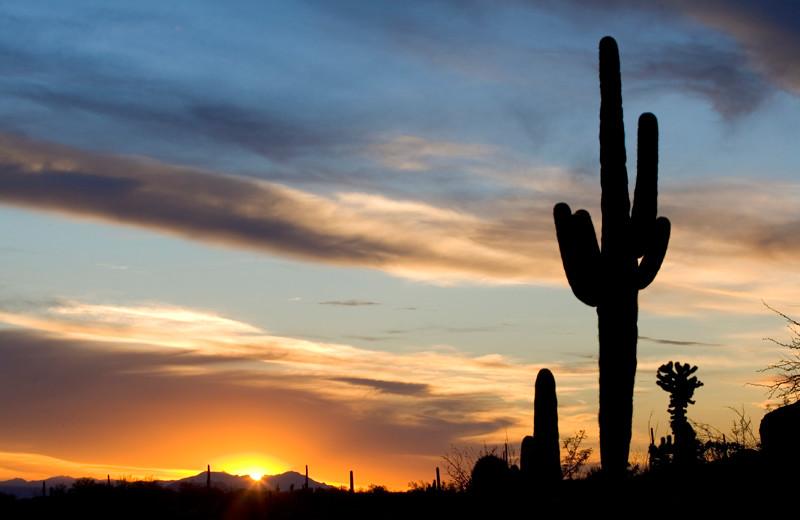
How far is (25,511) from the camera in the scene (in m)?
25.8

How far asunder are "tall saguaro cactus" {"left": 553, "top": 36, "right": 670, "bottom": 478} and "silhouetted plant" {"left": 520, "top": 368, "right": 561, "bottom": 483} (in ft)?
13.4

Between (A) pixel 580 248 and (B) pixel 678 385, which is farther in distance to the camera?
(B) pixel 678 385

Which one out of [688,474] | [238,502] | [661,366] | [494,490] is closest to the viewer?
[688,474]

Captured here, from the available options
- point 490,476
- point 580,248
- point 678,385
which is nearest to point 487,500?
point 490,476

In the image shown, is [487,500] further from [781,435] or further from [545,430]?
[781,435]

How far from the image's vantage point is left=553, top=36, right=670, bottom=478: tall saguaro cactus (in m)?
17.2

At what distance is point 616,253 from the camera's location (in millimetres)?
17594

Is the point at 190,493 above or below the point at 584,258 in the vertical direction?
below

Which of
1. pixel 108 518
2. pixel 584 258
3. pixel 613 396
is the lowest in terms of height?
pixel 108 518

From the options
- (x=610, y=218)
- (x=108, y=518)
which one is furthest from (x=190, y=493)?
(x=610, y=218)

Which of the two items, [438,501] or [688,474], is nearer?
[688,474]

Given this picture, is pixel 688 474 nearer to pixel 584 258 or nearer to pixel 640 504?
pixel 640 504

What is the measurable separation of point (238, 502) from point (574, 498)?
12584 mm

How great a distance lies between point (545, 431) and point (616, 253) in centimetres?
598
